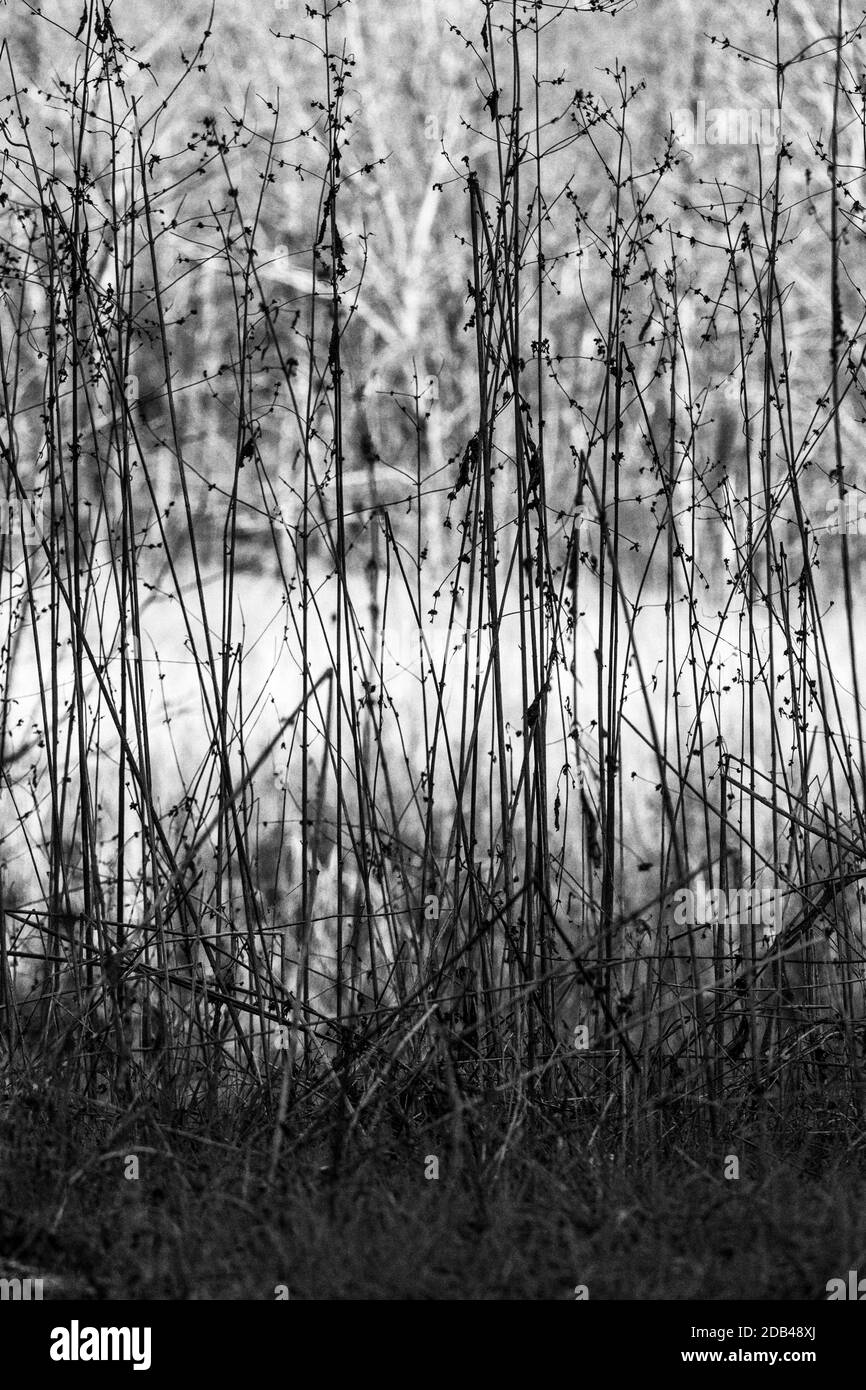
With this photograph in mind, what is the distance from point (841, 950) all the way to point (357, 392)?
110 centimetres

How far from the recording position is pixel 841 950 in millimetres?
1666

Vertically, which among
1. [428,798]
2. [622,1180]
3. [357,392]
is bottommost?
[622,1180]

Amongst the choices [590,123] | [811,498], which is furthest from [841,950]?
[590,123]

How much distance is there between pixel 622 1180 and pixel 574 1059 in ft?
1.15

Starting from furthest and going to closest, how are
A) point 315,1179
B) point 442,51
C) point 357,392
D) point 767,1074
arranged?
point 442,51
point 357,392
point 767,1074
point 315,1179

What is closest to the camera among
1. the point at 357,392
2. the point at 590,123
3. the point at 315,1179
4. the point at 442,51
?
the point at 315,1179

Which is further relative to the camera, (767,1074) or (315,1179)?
(767,1074)

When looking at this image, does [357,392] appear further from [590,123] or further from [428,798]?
[428,798]

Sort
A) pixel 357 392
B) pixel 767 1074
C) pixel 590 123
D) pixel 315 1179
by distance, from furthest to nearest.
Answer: pixel 357 392
pixel 590 123
pixel 767 1074
pixel 315 1179

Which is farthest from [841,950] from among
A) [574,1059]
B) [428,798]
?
[428,798]
